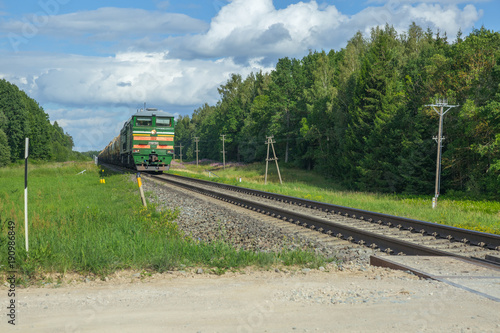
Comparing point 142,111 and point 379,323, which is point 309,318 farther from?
point 142,111

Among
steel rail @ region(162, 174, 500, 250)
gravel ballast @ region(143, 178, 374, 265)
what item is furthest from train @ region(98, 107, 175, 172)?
steel rail @ region(162, 174, 500, 250)

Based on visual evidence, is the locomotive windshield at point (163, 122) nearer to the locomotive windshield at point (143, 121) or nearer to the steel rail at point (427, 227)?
the locomotive windshield at point (143, 121)

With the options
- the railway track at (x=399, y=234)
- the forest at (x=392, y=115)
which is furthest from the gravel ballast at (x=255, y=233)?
the forest at (x=392, y=115)

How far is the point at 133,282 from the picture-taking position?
20.3 ft

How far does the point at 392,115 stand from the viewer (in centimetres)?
4419

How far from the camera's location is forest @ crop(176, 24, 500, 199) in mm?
31391

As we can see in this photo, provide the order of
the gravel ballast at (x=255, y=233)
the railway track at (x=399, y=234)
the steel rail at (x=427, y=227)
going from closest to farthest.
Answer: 1. the railway track at (x=399, y=234)
2. the gravel ballast at (x=255, y=233)
3. the steel rail at (x=427, y=227)

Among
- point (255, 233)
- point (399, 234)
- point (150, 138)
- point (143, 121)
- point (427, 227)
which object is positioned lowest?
point (255, 233)

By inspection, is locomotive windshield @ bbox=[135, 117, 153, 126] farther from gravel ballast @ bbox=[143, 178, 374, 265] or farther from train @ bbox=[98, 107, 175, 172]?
A: gravel ballast @ bbox=[143, 178, 374, 265]

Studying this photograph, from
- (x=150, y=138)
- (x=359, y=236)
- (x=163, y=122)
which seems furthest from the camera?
(x=163, y=122)

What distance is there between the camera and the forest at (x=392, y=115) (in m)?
31.4

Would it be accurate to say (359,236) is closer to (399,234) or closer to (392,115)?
(399,234)

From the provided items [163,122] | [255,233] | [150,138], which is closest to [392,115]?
[163,122]

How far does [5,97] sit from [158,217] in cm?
8025
